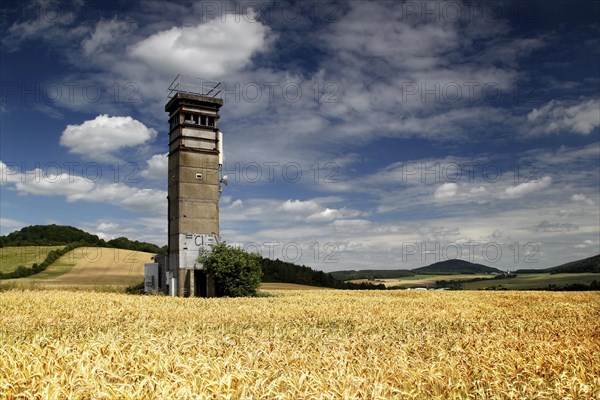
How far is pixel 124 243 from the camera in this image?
398 feet

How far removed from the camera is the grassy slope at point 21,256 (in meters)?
77.9

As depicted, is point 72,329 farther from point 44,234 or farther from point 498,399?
point 44,234

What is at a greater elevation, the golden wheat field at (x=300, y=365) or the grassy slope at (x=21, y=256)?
the grassy slope at (x=21, y=256)

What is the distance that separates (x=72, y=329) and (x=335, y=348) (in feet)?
31.5

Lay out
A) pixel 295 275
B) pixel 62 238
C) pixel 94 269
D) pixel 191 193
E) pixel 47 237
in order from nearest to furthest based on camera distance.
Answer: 1. pixel 191 193
2. pixel 94 269
3. pixel 295 275
4. pixel 47 237
5. pixel 62 238

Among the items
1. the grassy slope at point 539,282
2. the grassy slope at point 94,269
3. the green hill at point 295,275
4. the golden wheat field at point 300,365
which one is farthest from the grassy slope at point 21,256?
the grassy slope at point 539,282

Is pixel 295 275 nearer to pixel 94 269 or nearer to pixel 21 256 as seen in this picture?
pixel 94 269

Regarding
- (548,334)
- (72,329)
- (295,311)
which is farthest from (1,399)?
(295,311)

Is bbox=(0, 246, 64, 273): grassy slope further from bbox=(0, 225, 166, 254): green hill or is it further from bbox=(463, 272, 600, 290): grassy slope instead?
bbox=(463, 272, 600, 290): grassy slope

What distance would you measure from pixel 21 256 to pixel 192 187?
55.6 m

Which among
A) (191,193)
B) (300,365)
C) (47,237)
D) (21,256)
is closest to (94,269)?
(21,256)

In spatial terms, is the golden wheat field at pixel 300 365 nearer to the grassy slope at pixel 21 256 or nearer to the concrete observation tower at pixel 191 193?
the concrete observation tower at pixel 191 193

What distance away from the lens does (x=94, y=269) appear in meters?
74.1

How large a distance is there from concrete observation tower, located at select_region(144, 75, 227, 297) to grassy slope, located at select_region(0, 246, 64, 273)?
39965mm
